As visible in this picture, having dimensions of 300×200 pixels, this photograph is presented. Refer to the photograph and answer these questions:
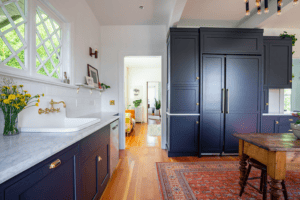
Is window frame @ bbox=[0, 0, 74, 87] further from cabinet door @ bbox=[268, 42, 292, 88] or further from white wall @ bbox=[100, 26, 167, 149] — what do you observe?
cabinet door @ bbox=[268, 42, 292, 88]

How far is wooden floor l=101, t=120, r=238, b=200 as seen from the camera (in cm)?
182

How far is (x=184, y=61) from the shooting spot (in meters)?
2.93

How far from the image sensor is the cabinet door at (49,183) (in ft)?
2.00

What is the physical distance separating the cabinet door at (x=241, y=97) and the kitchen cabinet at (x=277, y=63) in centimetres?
42

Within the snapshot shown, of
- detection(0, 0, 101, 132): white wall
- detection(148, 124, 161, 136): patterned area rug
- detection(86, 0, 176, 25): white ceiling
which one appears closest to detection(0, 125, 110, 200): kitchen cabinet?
detection(0, 0, 101, 132): white wall

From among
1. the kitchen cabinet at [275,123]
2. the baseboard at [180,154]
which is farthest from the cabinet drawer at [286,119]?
the baseboard at [180,154]

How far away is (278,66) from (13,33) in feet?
14.6

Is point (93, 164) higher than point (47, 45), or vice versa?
point (47, 45)

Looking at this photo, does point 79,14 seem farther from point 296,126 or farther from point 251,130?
point 251,130

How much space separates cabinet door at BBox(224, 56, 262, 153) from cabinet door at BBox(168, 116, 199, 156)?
67 cm

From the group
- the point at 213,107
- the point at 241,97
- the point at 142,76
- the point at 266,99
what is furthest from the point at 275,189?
the point at 142,76

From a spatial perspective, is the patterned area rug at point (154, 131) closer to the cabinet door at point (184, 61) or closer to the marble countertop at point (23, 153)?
the cabinet door at point (184, 61)

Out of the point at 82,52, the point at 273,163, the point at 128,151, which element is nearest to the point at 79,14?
the point at 82,52

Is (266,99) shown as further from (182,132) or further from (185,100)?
(182,132)
